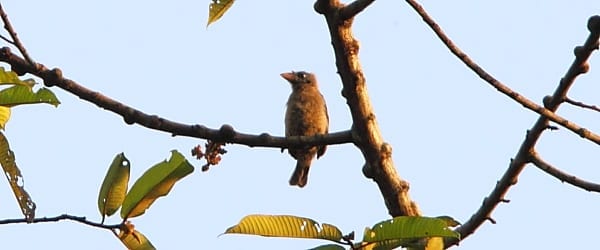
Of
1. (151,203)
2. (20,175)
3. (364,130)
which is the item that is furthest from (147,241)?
(364,130)

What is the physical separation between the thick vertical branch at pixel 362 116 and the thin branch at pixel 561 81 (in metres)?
0.35

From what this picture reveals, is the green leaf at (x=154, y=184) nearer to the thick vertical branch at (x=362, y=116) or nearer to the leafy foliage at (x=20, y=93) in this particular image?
the leafy foliage at (x=20, y=93)

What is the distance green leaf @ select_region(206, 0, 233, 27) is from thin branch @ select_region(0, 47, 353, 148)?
0.26 meters

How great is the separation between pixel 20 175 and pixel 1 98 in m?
0.17

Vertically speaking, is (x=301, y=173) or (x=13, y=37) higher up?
(x=13, y=37)

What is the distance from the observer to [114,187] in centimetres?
228

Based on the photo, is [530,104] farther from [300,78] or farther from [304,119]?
[300,78]

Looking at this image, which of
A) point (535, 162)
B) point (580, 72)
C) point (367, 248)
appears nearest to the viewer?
point (367, 248)

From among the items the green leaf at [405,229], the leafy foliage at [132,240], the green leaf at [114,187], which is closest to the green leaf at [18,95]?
the green leaf at [114,187]

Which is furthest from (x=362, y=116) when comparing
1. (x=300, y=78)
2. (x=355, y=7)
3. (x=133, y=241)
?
(x=300, y=78)

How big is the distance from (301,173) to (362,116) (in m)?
4.04

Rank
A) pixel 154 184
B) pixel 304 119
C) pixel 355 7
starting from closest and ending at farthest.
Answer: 1. pixel 154 184
2. pixel 355 7
3. pixel 304 119

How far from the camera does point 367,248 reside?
84.8 inches

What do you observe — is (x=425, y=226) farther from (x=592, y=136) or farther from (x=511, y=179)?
(x=511, y=179)
